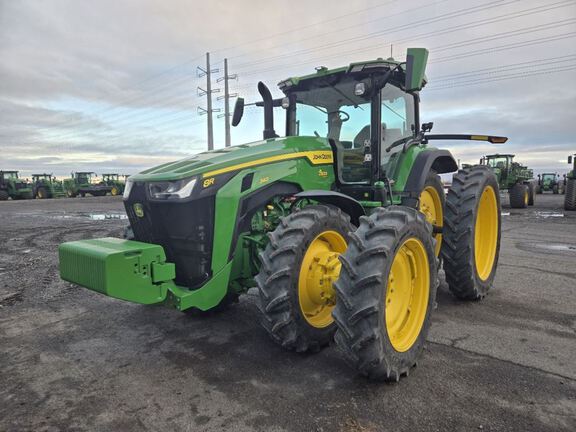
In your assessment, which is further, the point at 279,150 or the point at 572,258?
the point at 572,258

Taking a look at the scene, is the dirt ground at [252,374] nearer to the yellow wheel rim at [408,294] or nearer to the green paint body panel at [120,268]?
the yellow wheel rim at [408,294]

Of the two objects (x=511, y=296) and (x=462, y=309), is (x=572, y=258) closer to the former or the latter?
(x=511, y=296)

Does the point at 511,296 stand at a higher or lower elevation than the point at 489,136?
lower

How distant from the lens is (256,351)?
11.9 feet

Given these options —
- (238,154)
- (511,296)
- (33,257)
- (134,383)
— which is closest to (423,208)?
(511,296)

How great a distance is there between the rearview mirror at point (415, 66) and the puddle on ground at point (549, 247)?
645 cm

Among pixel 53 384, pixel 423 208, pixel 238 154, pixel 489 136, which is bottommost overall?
pixel 53 384

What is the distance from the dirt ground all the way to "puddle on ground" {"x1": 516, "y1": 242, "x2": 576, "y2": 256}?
3447mm

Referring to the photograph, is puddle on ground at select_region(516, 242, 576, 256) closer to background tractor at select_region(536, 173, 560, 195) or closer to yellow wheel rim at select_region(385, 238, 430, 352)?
yellow wheel rim at select_region(385, 238, 430, 352)

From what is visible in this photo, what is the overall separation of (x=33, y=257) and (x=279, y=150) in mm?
6730

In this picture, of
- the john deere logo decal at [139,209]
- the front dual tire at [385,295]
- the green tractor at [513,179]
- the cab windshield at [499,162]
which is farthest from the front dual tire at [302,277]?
the cab windshield at [499,162]

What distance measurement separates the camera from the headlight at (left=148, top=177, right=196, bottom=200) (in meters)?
3.26

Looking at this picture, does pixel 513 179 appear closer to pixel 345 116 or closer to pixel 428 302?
pixel 345 116

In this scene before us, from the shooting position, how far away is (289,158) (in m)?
3.91
